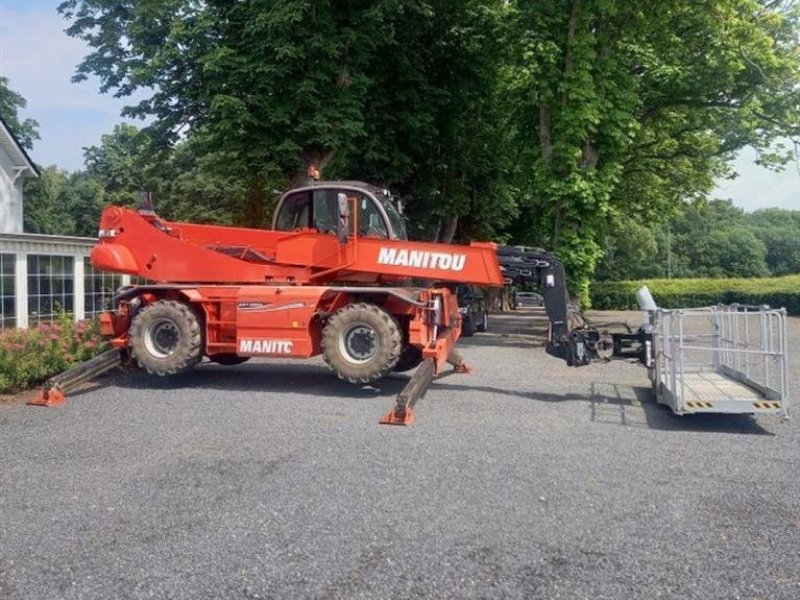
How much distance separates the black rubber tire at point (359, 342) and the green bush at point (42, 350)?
14.1ft

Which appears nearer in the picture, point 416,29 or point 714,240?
point 416,29

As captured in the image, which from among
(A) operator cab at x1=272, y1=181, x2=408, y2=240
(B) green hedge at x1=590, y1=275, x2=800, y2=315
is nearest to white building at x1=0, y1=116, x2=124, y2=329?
(A) operator cab at x1=272, y1=181, x2=408, y2=240

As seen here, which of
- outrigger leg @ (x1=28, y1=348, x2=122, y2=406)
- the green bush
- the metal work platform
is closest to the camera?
the metal work platform

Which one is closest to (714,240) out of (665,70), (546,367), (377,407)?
(665,70)

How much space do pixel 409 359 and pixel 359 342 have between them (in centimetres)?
189

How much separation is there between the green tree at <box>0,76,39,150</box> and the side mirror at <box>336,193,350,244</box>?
47813 millimetres

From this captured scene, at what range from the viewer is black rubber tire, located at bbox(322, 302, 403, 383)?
1012 centimetres

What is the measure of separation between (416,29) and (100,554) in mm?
18667

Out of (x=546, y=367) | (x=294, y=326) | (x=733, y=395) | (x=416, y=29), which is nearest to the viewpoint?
(x=733, y=395)

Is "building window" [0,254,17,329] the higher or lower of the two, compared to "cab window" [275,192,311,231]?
lower

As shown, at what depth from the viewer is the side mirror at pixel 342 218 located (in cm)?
1027

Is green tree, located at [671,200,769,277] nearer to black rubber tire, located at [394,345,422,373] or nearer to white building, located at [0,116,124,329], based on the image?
white building, located at [0,116,124,329]

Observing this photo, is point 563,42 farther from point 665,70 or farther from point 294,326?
point 294,326

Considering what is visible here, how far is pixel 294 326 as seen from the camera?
10484mm
